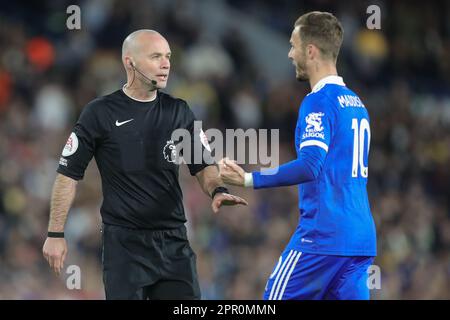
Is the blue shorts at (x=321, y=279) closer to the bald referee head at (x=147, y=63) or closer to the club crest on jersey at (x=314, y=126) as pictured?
the club crest on jersey at (x=314, y=126)

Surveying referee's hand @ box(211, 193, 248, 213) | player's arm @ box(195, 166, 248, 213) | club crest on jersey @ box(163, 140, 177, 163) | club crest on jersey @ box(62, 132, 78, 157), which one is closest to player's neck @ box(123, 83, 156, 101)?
club crest on jersey @ box(163, 140, 177, 163)

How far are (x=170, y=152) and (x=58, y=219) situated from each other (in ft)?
2.78

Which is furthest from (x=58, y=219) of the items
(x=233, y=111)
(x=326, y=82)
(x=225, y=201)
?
(x=233, y=111)

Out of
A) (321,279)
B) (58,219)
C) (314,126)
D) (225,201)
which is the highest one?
(314,126)

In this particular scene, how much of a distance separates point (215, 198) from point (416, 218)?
7366 mm

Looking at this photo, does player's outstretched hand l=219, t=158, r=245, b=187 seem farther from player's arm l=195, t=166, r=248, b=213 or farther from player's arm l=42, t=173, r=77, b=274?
player's arm l=42, t=173, r=77, b=274

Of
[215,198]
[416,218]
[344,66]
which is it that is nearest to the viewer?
[215,198]

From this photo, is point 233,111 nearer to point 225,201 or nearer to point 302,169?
point 225,201

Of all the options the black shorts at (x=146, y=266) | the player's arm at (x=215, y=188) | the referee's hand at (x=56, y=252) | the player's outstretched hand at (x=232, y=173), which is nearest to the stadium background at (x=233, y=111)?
the referee's hand at (x=56, y=252)

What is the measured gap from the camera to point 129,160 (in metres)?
6.60

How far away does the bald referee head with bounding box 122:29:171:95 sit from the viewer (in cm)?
669

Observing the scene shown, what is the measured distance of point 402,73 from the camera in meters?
16.3
